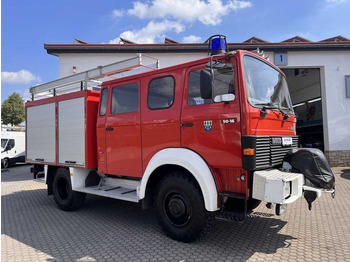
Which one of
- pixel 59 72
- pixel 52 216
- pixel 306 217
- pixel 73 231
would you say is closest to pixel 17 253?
pixel 73 231

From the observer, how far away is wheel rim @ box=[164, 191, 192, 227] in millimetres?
3816

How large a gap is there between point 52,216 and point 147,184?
275 cm

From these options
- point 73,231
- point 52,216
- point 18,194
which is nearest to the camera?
point 73,231

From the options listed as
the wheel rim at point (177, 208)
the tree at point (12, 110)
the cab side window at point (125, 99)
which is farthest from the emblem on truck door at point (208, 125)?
the tree at point (12, 110)

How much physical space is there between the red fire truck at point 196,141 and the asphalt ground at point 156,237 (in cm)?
44

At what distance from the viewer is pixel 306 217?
16.5 ft

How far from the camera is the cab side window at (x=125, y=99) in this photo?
4.69m

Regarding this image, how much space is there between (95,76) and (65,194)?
2.86 metres

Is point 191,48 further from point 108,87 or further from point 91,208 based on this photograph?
point 91,208

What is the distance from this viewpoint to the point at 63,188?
620cm

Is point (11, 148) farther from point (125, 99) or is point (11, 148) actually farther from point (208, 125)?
point (208, 125)

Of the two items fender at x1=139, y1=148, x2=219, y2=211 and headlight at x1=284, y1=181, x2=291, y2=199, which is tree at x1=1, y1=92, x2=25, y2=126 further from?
headlight at x1=284, y1=181, x2=291, y2=199

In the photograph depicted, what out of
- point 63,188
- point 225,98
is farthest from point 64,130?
point 225,98

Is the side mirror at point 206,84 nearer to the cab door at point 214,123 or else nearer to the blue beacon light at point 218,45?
the cab door at point 214,123
